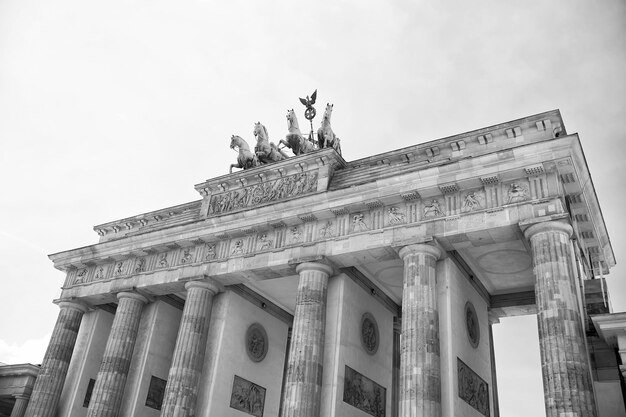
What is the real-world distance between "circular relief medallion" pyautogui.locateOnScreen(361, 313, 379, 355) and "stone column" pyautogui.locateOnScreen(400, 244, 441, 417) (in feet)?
13.2

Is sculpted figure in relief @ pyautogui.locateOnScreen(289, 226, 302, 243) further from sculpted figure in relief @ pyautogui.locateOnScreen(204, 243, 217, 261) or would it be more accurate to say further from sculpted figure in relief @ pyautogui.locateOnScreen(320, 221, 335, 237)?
sculpted figure in relief @ pyautogui.locateOnScreen(204, 243, 217, 261)

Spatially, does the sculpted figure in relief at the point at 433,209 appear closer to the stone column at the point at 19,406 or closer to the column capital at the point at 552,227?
the column capital at the point at 552,227

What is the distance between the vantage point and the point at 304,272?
21.4 metres

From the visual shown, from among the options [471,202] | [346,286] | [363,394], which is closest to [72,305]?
[346,286]

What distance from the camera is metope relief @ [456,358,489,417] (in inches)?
736

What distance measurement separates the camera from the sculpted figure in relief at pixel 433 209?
64.8 ft

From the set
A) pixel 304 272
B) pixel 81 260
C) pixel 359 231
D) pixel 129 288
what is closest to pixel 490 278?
pixel 359 231

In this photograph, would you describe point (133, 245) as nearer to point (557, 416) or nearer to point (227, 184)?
point (227, 184)

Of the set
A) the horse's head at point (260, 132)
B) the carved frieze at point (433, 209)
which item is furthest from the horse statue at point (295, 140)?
the carved frieze at point (433, 209)

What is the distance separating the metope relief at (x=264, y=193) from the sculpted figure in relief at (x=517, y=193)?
7621mm

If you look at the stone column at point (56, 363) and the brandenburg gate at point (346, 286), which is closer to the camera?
the brandenburg gate at point (346, 286)

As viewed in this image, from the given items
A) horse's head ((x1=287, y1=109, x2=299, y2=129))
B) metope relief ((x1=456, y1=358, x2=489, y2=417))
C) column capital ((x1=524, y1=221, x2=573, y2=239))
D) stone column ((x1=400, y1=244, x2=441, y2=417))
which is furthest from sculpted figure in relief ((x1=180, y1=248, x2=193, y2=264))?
column capital ((x1=524, y1=221, x2=573, y2=239))

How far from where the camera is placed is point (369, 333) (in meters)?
22.9

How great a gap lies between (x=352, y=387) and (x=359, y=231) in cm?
556
